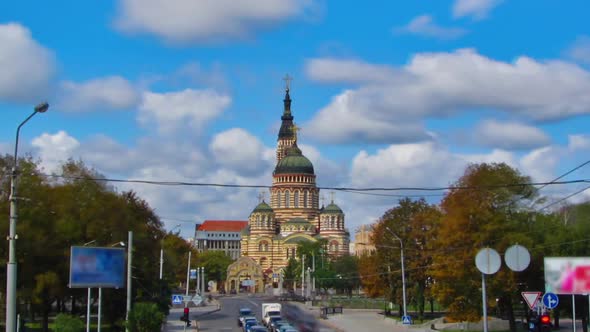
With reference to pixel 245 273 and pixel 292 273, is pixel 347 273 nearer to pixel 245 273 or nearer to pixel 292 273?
pixel 292 273

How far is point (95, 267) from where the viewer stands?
1484 inches

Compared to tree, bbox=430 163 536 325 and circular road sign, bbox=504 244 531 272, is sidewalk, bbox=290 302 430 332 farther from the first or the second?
circular road sign, bbox=504 244 531 272

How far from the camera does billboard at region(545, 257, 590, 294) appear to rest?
79.5ft

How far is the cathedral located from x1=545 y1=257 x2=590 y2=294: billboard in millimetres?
140432

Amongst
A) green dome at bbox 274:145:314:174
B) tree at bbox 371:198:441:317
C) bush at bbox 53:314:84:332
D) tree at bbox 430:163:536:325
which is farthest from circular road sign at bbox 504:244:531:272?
green dome at bbox 274:145:314:174

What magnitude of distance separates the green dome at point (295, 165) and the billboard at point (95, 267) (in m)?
130

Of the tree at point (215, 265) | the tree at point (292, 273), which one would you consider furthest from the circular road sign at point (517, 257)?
the tree at point (215, 265)

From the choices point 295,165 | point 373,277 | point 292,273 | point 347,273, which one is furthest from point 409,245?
Result: point 295,165

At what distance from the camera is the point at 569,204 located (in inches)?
2685

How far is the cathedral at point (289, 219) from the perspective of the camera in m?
167

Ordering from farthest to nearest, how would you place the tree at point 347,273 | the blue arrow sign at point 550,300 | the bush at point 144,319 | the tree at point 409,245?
1. the tree at point 347,273
2. the tree at point 409,245
3. the bush at point 144,319
4. the blue arrow sign at point 550,300

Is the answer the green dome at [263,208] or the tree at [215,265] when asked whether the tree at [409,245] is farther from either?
the green dome at [263,208]

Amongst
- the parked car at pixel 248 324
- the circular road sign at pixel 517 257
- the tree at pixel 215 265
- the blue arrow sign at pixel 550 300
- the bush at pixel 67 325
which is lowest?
the parked car at pixel 248 324

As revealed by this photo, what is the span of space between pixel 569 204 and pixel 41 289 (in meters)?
43.1
